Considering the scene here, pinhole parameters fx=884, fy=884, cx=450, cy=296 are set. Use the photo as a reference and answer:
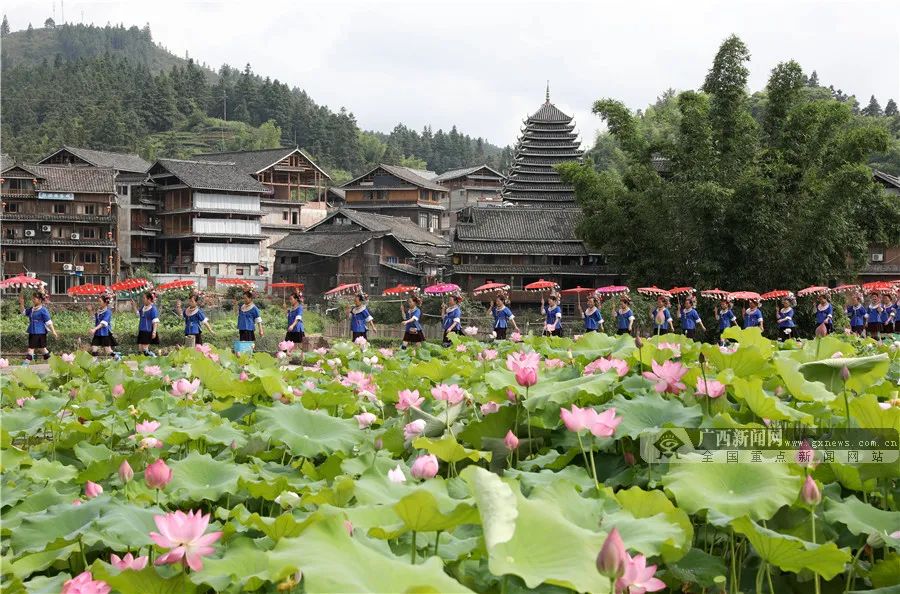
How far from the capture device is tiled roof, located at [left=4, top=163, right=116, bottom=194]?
138ft

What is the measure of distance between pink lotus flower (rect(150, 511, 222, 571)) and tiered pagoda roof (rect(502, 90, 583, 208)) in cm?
4338

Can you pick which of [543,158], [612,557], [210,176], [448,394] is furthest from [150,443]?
[210,176]

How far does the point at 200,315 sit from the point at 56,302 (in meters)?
26.7

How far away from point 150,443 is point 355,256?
1606 inches

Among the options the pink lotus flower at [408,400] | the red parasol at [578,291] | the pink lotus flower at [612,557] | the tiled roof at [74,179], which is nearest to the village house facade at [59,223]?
the tiled roof at [74,179]

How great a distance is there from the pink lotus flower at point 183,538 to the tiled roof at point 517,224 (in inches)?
1459

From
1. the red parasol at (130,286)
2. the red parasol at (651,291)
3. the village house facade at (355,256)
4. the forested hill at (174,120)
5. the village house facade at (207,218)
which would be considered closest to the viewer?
the red parasol at (651,291)

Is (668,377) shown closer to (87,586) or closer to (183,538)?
(183,538)

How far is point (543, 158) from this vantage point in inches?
1842

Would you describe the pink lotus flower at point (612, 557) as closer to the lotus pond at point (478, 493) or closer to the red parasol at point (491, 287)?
the lotus pond at point (478, 493)

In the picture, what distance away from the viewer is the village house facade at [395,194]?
191 ft

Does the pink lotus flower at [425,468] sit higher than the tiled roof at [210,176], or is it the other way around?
the tiled roof at [210,176]

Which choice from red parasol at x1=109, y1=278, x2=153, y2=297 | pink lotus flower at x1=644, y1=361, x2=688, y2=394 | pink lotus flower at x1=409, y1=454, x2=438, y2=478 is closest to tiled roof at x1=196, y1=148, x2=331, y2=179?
red parasol at x1=109, y1=278, x2=153, y2=297

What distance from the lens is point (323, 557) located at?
1.50m
